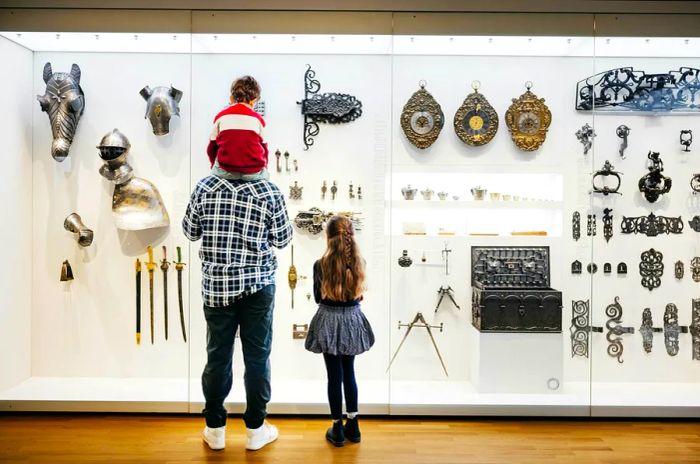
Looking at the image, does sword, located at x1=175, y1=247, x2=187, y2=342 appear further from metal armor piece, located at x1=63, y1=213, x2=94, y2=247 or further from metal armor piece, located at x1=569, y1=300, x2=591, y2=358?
metal armor piece, located at x1=569, y1=300, x2=591, y2=358

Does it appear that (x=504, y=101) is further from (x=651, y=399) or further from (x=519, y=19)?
(x=651, y=399)

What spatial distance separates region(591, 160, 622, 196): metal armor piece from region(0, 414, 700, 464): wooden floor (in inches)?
69.6

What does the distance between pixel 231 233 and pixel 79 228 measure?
176cm

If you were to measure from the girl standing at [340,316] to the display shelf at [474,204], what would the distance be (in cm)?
107

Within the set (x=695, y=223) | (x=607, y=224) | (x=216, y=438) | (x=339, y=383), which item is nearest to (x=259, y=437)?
(x=216, y=438)

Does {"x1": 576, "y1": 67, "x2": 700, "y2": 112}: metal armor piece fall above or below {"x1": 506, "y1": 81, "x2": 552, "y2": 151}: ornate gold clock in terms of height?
above

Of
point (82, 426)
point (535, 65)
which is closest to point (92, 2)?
point (82, 426)

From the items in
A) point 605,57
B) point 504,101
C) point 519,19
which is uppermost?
point 519,19

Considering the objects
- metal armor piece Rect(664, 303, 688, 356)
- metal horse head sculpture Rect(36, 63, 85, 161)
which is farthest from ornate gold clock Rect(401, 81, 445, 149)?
metal horse head sculpture Rect(36, 63, 85, 161)

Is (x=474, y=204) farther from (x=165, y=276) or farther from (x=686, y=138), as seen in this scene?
(x=165, y=276)

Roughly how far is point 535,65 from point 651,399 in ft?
9.03

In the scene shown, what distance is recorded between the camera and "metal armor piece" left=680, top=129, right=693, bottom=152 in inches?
162

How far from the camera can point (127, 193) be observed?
404cm

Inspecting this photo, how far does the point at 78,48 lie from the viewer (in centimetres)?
405
